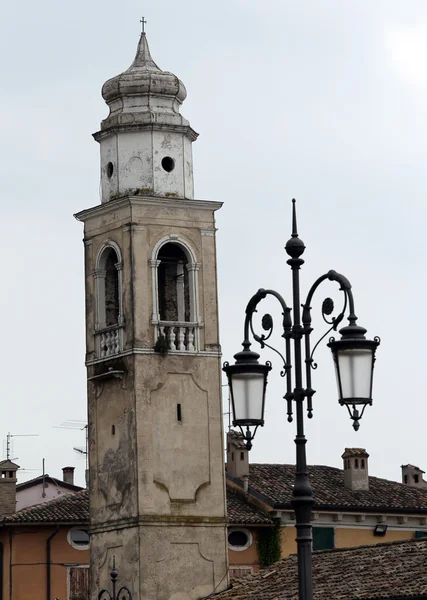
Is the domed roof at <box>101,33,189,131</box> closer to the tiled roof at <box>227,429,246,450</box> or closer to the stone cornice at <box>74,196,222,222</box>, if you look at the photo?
the stone cornice at <box>74,196,222,222</box>

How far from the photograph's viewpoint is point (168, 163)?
36.9 m

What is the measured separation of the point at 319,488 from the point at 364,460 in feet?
6.57

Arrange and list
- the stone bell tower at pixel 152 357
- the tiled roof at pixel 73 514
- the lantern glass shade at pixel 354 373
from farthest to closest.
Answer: the tiled roof at pixel 73 514, the stone bell tower at pixel 152 357, the lantern glass shade at pixel 354 373

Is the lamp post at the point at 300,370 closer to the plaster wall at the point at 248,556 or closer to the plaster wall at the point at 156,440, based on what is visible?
the plaster wall at the point at 156,440

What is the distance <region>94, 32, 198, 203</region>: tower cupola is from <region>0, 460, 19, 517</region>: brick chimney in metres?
12.1

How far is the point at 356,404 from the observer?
1582cm

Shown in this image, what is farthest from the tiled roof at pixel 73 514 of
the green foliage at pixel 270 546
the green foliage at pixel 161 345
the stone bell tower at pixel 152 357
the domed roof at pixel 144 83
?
the domed roof at pixel 144 83

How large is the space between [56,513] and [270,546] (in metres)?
5.34

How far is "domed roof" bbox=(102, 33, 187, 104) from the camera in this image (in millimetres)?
37312

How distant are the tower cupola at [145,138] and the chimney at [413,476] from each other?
17343 mm

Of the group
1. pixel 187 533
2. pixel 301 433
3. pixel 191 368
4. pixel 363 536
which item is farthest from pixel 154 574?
pixel 301 433

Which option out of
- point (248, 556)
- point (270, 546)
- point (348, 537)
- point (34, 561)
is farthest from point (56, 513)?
point (348, 537)

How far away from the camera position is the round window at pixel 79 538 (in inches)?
1757

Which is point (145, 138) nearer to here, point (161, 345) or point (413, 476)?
point (161, 345)
